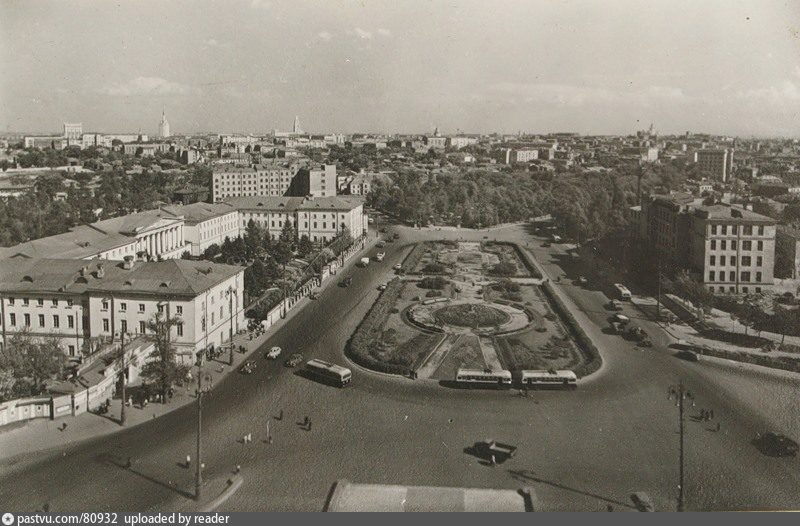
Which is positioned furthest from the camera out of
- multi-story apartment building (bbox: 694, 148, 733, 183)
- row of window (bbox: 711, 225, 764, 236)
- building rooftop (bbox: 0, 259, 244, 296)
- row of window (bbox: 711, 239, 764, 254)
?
multi-story apartment building (bbox: 694, 148, 733, 183)

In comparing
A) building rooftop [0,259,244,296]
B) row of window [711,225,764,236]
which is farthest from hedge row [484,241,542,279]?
building rooftop [0,259,244,296]

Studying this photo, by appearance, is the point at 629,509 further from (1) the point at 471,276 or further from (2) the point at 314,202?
(2) the point at 314,202

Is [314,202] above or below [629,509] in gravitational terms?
above

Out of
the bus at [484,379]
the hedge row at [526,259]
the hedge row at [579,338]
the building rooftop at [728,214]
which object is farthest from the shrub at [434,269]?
the bus at [484,379]

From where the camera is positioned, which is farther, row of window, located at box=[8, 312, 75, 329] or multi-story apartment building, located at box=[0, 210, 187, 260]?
multi-story apartment building, located at box=[0, 210, 187, 260]

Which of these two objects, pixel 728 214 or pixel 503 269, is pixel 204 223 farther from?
pixel 728 214

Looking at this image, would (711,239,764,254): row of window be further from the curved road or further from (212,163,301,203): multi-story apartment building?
(212,163,301,203): multi-story apartment building

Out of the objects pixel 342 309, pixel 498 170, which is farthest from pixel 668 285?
pixel 498 170
